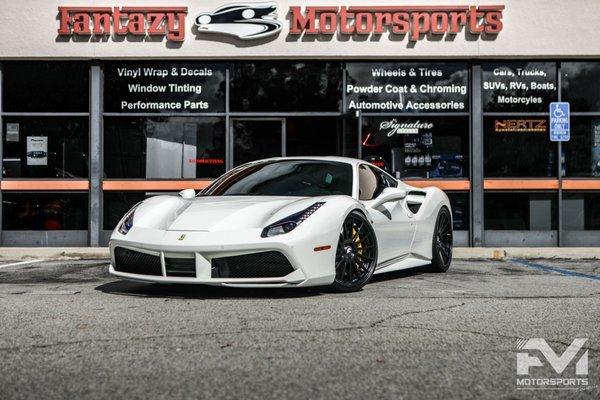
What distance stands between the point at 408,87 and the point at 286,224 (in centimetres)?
886

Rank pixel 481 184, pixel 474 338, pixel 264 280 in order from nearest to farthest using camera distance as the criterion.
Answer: pixel 474 338, pixel 264 280, pixel 481 184

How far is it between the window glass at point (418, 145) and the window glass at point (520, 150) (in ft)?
1.44

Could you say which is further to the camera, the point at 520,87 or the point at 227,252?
the point at 520,87

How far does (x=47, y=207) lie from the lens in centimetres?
1459

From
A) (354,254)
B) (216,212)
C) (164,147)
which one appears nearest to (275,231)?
(216,212)

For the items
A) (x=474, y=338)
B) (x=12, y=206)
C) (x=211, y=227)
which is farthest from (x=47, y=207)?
(x=474, y=338)

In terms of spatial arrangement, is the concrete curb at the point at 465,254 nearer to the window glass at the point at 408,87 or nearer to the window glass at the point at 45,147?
the window glass at the point at 45,147

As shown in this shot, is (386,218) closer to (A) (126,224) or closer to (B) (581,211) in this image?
(A) (126,224)

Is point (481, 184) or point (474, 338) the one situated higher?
point (481, 184)

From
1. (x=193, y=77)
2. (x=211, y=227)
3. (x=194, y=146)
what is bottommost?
(x=211, y=227)

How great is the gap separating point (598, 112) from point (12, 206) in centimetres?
1058

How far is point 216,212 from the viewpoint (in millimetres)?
6586

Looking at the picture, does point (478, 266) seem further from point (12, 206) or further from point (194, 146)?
point (12, 206)

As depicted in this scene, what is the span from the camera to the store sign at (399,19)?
14.3 meters
